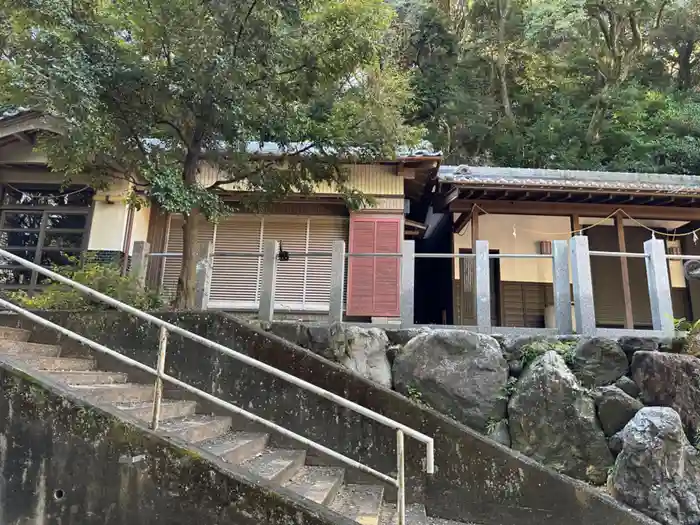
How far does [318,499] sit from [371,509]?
0.58 m

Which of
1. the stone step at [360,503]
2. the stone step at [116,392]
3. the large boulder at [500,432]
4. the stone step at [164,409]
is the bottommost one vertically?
the stone step at [360,503]

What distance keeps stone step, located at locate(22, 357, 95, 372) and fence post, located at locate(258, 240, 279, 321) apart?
227 centimetres

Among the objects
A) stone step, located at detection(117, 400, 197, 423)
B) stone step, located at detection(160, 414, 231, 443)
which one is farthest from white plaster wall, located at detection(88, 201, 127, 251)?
stone step, located at detection(160, 414, 231, 443)

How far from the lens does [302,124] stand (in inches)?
283

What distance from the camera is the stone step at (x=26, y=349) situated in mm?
5141

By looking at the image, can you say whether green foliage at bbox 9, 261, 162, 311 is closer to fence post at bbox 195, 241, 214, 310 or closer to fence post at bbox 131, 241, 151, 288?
fence post at bbox 131, 241, 151, 288

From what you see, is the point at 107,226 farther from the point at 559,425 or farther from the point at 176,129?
the point at 559,425

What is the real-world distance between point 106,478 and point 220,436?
138cm

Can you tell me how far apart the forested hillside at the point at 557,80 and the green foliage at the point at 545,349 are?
10.7m

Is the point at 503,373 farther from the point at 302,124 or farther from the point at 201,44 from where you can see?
the point at 201,44

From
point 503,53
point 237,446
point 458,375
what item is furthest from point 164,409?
point 503,53

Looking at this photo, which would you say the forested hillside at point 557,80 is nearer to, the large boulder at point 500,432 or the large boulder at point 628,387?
the large boulder at point 628,387

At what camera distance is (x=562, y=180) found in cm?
1174

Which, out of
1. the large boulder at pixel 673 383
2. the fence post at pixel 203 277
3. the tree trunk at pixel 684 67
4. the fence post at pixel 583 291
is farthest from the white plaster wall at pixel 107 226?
the tree trunk at pixel 684 67
